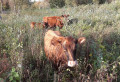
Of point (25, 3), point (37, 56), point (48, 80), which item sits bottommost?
point (48, 80)

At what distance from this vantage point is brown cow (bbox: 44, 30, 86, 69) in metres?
3.17

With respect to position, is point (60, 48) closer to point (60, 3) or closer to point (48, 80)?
point (48, 80)

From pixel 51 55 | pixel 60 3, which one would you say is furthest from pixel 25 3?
pixel 51 55

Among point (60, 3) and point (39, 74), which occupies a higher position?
point (60, 3)

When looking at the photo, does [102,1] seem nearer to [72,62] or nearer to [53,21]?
[53,21]

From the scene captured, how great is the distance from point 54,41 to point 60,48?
263 mm

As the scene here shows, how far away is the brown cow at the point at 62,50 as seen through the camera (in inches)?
125

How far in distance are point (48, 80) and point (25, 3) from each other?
14394mm

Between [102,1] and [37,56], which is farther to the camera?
[102,1]

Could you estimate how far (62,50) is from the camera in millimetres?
3635

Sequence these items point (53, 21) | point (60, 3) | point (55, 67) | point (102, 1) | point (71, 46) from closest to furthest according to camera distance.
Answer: point (71, 46), point (55, 67), point (53, 21), point (102, 1), point (60, 3)

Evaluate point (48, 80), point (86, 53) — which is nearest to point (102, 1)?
point (86, 53)

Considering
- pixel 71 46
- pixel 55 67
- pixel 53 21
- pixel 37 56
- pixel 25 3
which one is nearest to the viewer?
pixel 71 46

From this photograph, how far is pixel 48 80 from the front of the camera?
3283 mm
